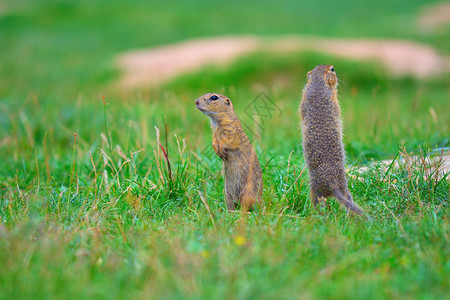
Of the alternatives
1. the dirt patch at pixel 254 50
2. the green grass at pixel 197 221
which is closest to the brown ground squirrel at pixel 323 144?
the green grass at pixel 197 221

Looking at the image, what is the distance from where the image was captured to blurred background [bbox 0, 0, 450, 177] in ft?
18.9

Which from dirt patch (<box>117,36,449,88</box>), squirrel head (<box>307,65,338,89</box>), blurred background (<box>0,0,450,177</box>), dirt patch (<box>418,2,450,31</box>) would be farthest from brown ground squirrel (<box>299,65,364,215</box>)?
dirt patch (<box>418,2,450,31</box>)

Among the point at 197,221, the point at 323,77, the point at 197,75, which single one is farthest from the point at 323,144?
the point at 197,75

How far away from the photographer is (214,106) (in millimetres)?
3777

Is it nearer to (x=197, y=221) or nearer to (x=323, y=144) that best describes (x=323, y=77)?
(x=323, y=144)

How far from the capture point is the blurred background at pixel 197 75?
5773 mm

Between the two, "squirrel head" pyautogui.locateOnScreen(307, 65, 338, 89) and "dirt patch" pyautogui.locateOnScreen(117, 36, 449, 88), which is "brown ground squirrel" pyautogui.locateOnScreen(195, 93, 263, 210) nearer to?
"squirrel head" pyautogui.locateOnScreen(307, 65, 338, 89)

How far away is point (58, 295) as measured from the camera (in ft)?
7.39

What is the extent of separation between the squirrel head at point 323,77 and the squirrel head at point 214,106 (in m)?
0.67

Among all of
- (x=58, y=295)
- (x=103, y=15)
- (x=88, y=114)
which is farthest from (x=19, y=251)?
(x=103, y=15)

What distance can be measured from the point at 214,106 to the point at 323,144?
2.84 ft

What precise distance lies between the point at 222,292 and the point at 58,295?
2.44ft

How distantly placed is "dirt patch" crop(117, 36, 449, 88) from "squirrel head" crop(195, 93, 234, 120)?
20.4 ft

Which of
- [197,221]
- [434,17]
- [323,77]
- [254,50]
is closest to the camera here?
[197,221]
